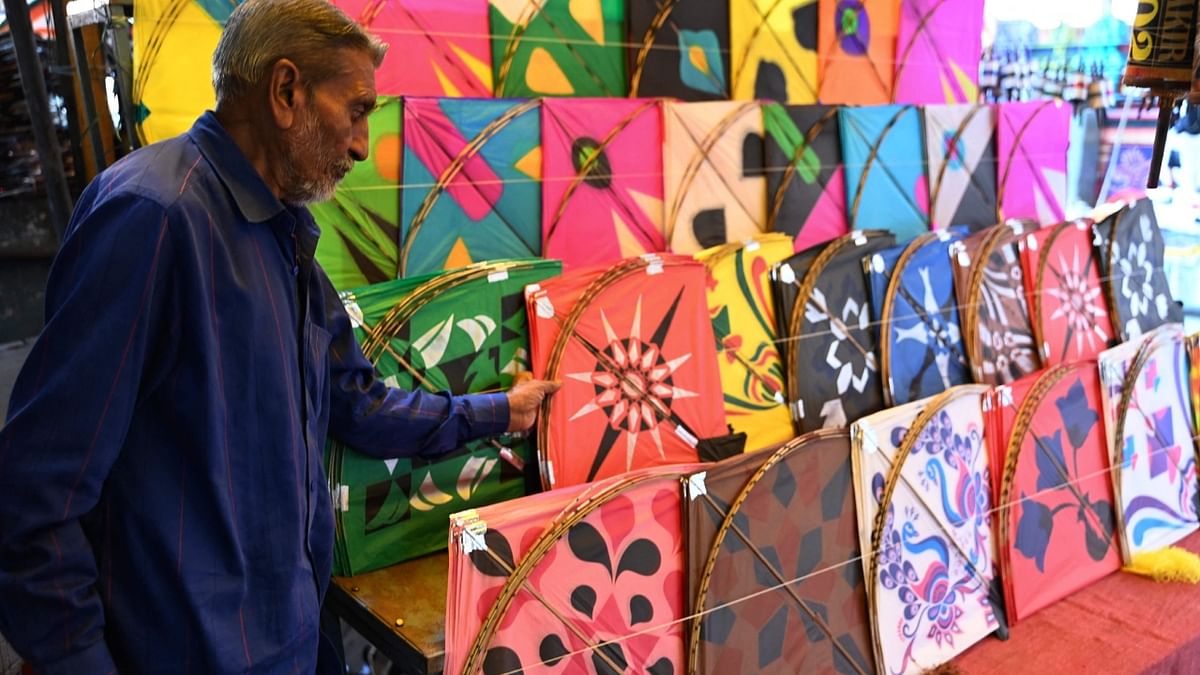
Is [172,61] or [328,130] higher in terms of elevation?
[172,61]

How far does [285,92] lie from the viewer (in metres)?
1.20

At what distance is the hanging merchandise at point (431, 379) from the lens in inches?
A: 71.7

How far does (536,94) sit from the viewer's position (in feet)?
7.71

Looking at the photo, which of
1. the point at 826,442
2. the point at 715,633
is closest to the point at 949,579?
the point at 826,442

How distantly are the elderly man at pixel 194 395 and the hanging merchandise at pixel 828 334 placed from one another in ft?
4.41

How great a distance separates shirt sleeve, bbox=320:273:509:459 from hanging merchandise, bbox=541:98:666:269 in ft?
1.93

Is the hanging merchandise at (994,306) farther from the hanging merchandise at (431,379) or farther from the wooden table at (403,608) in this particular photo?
the wooden table at (403,608)

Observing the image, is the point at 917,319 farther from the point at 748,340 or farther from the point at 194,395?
the point at 194,395

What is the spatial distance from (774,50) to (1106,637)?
1.67 meters

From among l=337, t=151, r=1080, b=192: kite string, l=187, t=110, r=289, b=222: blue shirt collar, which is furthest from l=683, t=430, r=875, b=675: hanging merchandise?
l=187, t=110, r=289, b=222: blue shirt collar

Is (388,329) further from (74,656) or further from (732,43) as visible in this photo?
(732,43)

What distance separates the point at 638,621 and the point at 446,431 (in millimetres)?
477

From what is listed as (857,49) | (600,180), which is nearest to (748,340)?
(600,180)

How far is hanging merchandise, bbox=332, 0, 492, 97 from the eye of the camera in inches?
83.0
